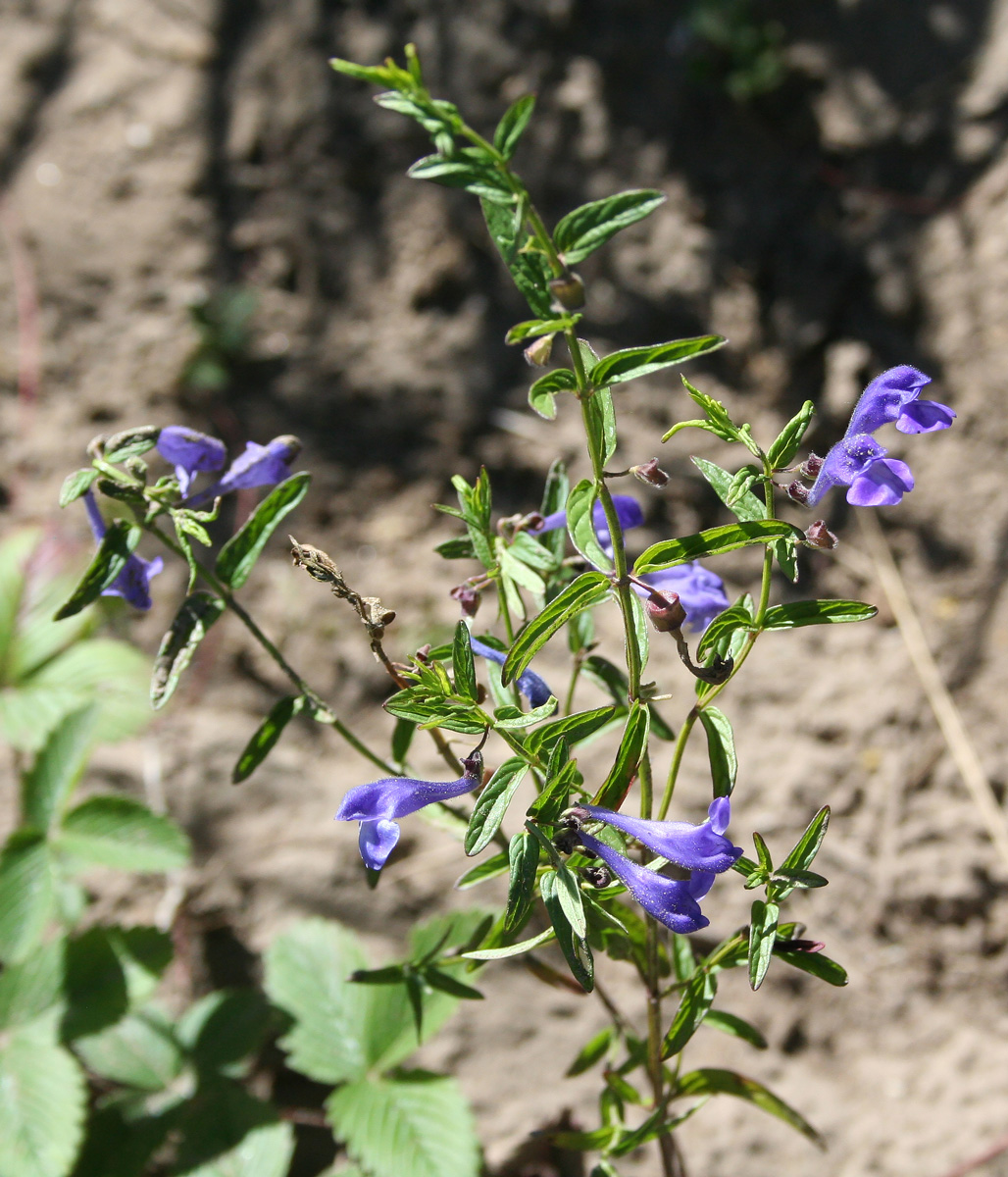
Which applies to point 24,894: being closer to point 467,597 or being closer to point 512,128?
point 467,597

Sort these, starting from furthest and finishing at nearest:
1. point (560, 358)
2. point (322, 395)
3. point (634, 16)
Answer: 1. point (634, 16)
2. point (322, 395)
3. point (560, 358)

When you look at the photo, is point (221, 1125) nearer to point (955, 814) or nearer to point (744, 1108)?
point (744, 1108)

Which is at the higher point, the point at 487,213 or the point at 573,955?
the point at 487,213

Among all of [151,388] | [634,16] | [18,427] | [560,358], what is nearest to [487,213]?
[560,358]

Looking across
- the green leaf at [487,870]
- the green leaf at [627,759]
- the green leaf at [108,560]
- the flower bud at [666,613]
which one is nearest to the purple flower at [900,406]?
the flower bud at [666,613]

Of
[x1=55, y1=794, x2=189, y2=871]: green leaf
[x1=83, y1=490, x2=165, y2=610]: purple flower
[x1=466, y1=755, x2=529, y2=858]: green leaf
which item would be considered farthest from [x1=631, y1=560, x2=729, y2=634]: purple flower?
[x1=55, y1=794, x2=189, y2=871]: green leaf

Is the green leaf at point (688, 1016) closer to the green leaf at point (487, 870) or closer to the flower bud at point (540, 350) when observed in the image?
the green leaf at point (487, 870)

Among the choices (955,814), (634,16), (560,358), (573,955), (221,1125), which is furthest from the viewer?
(634,16)
